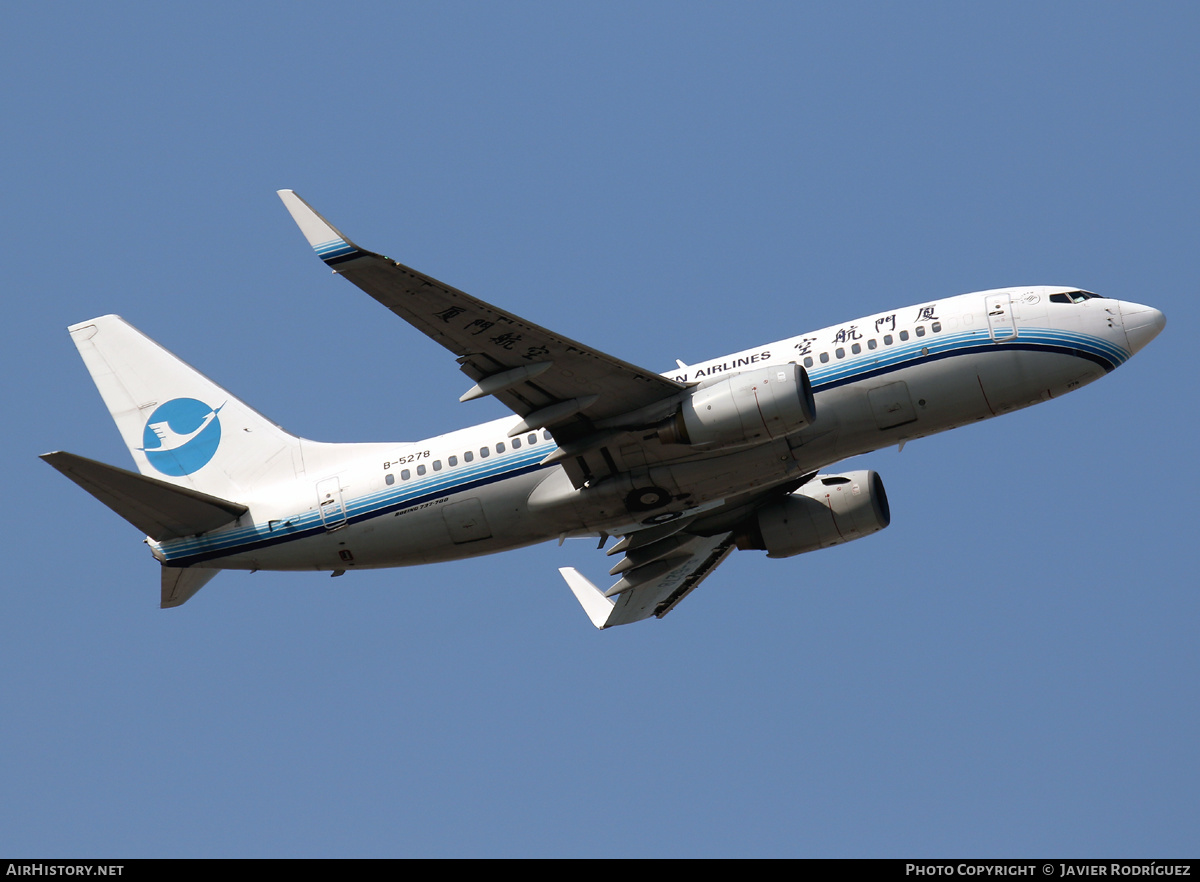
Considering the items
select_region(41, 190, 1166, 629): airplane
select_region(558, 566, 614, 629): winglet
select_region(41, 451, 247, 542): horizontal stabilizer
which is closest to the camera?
select_region(41, 190, 1166, 629): airplane

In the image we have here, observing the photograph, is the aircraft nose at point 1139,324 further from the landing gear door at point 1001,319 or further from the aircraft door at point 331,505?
the aircraft door at point 331,505

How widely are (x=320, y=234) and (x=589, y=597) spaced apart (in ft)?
59.7

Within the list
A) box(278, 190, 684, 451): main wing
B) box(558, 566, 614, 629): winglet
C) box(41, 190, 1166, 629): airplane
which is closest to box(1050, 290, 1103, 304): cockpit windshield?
box(41, 190, 1166, 629): airplane

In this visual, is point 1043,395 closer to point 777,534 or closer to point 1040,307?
point 1040,307

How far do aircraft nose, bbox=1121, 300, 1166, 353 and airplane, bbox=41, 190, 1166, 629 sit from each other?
59mm

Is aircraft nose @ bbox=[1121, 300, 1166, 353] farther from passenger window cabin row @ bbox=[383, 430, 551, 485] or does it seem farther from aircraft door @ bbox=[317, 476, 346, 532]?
aircraft door @ bbox=[317, 476, 346, 532]

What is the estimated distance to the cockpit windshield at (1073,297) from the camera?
119ft

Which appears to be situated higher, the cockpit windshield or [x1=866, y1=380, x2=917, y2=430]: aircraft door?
the cockpit windshield

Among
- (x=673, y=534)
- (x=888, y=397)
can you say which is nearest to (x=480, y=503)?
(x=673, y=534)

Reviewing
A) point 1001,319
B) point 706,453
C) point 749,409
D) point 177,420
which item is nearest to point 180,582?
point 177,420

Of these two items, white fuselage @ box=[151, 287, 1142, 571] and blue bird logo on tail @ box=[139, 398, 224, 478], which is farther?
blue bird logo on tail @ box=[139, 398, 224, 478]

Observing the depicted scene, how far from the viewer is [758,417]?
3388cm

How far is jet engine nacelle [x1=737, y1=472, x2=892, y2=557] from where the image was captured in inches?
1636
